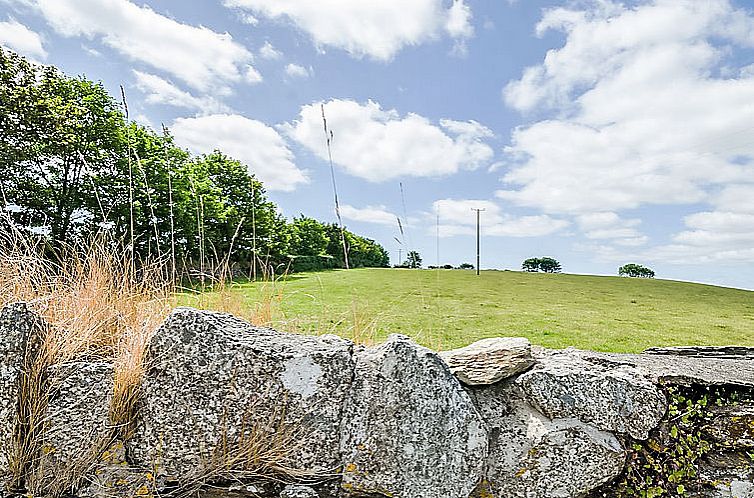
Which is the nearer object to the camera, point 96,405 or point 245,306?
point 96,405

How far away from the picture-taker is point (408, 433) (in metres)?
1.87

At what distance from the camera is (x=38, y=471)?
179 centimetres

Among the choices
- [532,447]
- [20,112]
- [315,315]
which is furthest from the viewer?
[20,112]

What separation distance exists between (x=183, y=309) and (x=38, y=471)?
76cm

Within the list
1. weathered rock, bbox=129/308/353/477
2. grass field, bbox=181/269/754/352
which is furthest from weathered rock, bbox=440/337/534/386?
grass field, bbox=181/269/754/352

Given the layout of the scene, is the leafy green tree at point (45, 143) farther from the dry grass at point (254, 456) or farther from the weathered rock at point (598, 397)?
the weathered rock at point (598, 397)

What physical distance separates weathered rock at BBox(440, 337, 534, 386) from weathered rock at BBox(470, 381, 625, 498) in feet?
0.64

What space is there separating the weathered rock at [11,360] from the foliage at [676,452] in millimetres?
2363

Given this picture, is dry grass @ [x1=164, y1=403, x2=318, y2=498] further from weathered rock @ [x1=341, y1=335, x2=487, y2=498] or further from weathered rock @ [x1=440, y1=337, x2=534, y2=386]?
weathered rock @ [x1=440, y1=337, x2=534, y2=386]

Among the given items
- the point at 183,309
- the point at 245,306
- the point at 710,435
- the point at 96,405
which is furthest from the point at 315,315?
the point at 710,435

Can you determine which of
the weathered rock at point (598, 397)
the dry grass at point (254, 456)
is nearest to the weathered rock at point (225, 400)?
the dry grass at point (254, 456)

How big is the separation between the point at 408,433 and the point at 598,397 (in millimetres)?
791

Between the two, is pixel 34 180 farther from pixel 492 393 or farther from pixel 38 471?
pixel 492 393

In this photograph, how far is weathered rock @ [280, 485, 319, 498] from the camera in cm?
182
